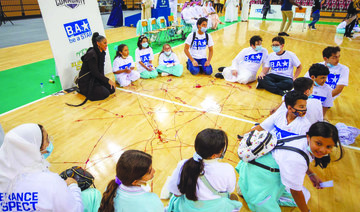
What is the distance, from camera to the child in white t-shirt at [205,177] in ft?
4.34

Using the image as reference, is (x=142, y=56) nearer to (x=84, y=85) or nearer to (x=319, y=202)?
(x=84, y=85)

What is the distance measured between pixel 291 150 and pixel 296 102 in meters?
0.53

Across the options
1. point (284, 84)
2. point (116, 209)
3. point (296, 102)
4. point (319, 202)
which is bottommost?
point (319, 202)

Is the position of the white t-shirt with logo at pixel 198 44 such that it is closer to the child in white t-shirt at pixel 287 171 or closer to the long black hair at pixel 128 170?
the child in white t-shirt at pixel 287 171

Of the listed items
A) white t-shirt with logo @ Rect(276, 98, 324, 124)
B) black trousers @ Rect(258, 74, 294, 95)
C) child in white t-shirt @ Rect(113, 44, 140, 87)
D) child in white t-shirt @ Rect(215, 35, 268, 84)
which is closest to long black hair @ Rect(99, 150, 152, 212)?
white t-shirt with logo @ Rect(276, 98, 324, 124)

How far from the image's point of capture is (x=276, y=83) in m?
4.03

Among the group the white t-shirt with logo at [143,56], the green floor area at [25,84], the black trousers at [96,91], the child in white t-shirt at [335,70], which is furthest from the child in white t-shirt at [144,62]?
the child in white t-shirt at [335,70]

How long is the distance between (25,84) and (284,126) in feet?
15.6

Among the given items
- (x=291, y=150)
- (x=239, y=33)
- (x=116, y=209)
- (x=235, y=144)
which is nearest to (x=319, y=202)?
(x=291, y=150)

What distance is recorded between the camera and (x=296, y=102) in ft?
6.17

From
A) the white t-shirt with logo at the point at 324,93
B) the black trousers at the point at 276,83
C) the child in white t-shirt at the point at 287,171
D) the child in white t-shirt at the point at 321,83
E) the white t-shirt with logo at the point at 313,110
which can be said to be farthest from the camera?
the black trousers at the point at 276,83

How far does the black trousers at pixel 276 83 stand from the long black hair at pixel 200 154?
10.2ft

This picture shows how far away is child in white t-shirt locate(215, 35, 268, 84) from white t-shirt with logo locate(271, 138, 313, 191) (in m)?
3.03

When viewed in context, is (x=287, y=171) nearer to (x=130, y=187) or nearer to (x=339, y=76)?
(x=130, y=187)
